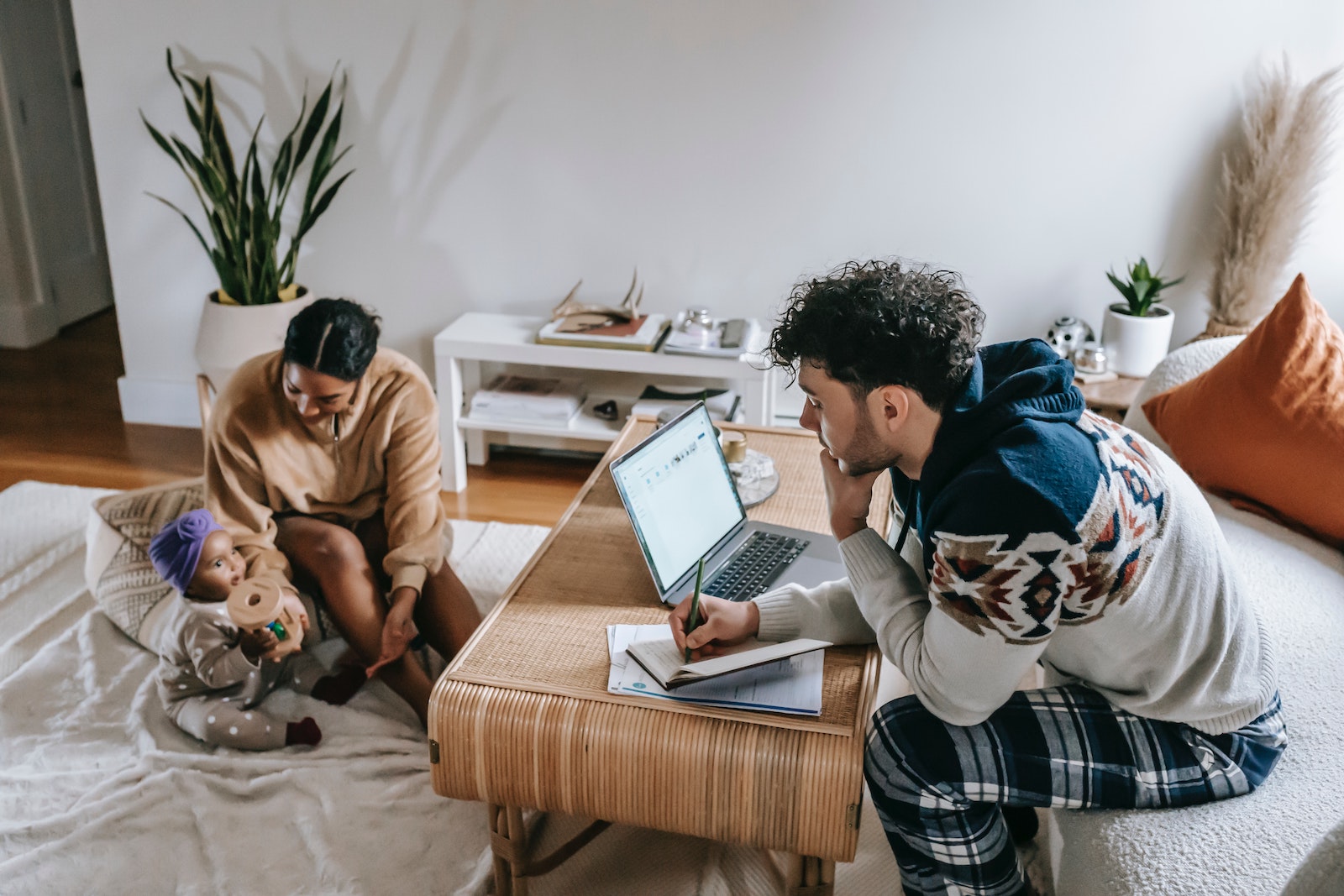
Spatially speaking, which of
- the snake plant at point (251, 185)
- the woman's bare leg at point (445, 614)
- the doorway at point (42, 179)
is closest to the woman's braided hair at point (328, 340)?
the woman's bare leg at point (445, 614)

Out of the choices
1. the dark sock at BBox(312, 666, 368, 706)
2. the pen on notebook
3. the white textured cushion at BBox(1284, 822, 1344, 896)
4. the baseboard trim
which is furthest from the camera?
the baseboard trim

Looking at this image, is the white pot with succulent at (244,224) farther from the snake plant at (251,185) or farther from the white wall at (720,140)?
the white wall at (720,140)

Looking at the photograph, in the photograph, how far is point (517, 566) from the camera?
264 centimetres

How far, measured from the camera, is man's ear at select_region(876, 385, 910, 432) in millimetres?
1217

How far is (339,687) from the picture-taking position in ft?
6.77

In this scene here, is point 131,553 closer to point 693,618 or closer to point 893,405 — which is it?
point 693,618

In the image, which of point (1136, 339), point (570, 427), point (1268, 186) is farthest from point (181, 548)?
point (1268, 186)

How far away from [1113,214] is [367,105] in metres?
2.15

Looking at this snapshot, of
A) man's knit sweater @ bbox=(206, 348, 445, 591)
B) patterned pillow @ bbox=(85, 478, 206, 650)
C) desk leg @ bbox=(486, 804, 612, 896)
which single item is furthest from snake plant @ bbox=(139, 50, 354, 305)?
desk leg @ bbox=(486, 804, 612, 896)

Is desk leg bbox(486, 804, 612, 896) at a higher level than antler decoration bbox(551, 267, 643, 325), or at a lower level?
lower

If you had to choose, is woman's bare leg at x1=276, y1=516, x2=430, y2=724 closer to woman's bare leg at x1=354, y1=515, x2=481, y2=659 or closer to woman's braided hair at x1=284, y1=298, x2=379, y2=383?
woman's bare leg at x1=354, y1=515, x2=481, y2=659

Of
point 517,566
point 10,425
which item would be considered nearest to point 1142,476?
point 517,566

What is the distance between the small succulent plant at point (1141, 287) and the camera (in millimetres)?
2775

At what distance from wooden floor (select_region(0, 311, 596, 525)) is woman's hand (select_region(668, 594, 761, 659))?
60.1 inches
